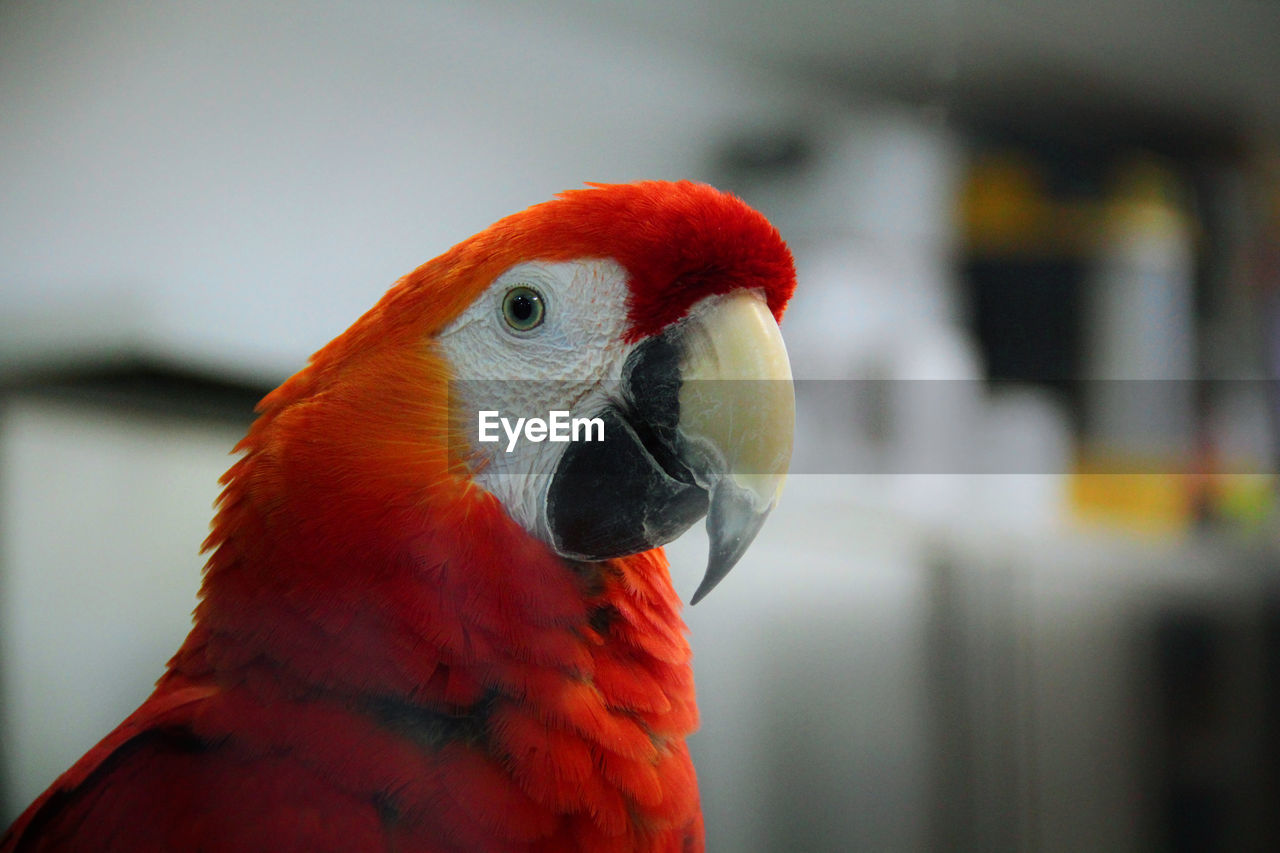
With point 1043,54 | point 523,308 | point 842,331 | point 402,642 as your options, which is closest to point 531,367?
point 523,308

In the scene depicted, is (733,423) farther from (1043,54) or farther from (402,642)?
(1043,54)

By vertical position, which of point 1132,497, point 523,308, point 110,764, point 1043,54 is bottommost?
point 110,764

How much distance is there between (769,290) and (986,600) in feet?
1.30

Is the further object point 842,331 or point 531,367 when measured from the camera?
point 842,331

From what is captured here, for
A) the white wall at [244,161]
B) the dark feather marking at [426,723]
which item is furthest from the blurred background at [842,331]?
the dark feather marking at [426,723]

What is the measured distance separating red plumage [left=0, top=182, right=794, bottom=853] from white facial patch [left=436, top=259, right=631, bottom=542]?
0.4 inches

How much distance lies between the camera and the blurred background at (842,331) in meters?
0.43

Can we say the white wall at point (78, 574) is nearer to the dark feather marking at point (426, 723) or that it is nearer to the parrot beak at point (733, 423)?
the dark feather marking at point (426, 723)

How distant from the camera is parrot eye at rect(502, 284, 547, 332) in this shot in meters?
0.46

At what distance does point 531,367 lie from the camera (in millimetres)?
469

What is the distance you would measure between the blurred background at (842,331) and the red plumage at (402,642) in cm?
3

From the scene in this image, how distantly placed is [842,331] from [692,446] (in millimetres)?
267

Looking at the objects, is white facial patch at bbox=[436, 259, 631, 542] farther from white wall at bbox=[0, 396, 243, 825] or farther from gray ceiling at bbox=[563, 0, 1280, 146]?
gray ceiling at bbox=[563, 0, 1280, 146]

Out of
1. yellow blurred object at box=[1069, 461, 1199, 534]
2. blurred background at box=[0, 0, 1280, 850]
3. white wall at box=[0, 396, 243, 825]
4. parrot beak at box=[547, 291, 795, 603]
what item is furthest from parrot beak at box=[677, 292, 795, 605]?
yellow blurred object at box=[1069, 461, 1199, 534]
